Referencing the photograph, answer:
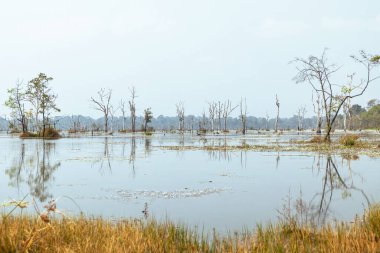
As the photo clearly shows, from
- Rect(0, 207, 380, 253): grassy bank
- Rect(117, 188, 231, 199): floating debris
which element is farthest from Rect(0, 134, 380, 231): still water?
Rect(0, 207, 380, 253): grassy bank

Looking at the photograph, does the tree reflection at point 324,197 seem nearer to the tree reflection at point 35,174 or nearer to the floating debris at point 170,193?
the floating debris at point 170,193

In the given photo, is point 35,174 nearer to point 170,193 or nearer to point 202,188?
point 170,193

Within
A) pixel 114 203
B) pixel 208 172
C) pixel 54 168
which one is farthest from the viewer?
pixel 54 168

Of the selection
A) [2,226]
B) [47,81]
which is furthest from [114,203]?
[47,81]

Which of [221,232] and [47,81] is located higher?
[47,81]

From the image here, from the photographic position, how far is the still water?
8906 millimetres

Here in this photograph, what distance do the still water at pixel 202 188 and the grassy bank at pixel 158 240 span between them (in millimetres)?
1570

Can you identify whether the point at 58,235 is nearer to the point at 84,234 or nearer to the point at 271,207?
the point at 84,234

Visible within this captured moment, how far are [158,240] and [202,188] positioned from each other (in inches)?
267

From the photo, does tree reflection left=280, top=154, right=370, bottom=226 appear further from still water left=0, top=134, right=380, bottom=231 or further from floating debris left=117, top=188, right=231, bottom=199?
floating debris left=117, top=188, right=231, bottom=199

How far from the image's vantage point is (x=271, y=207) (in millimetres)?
9469

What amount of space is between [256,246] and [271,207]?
4036mm

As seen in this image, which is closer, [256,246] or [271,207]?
[256,246]

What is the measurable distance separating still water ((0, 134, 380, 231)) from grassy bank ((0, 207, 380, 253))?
1.57m
